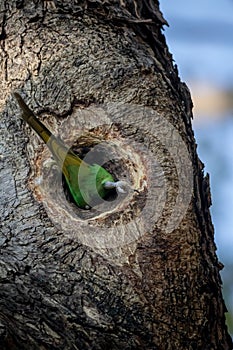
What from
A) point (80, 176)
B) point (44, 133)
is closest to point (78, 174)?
point (80, 176)

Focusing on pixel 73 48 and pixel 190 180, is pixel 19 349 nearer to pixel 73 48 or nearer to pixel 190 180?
pixel 190 180

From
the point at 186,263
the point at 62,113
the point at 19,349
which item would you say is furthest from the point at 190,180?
the point at 19,349

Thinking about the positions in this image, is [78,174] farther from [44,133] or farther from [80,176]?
[44,133]

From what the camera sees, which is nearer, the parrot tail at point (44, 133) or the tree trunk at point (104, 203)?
the tree trunk at point (104, 203)

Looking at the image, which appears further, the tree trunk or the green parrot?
the green parrot
